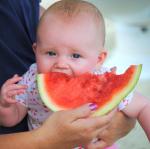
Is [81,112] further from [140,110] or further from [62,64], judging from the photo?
[140,110]

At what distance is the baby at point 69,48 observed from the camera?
1.30m

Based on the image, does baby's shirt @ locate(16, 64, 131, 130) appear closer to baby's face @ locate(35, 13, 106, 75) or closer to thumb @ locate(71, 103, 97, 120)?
baby's face @ locate(35, 13, 106, 75)

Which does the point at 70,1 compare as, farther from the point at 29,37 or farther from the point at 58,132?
the point at 58,132

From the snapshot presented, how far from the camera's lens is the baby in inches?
51.2

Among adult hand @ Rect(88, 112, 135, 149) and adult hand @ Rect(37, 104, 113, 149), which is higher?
adult hand @ Rect(37, 104, 113, 149)

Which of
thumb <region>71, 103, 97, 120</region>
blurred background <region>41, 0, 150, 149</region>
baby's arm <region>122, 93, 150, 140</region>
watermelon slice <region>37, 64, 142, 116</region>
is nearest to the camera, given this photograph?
thumb <region>71, 103, 97, 120</region>

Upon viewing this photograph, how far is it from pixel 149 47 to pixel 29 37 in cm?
248

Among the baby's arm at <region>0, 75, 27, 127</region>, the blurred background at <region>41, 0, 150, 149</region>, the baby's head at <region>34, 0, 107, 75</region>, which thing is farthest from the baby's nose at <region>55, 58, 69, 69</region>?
the blurred background at <region>41, 0, 150, 149</region>

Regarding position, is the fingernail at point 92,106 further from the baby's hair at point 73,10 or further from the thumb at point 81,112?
the baby's hair at point 73,10

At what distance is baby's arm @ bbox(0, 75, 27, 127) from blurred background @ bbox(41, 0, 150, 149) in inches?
59.0

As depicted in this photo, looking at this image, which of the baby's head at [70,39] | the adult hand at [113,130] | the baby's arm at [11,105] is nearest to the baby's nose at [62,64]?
the baby's head at [70,39]

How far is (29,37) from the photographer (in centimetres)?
162

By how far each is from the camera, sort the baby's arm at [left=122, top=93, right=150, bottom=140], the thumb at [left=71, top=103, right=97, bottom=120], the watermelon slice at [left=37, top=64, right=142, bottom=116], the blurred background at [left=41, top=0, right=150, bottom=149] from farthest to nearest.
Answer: the blurred background at [left=41, top=0, right=150, bottom=149]
the baby's arm at [left=122, top=93, right=150, bottom=140]
the watermelon slice at [left=37, top=64, right=142, bottom=116]
the thumb at [left=71, top=103, right=97, bottom=120]

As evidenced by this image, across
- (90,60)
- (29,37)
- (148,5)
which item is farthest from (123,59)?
(90,60)
